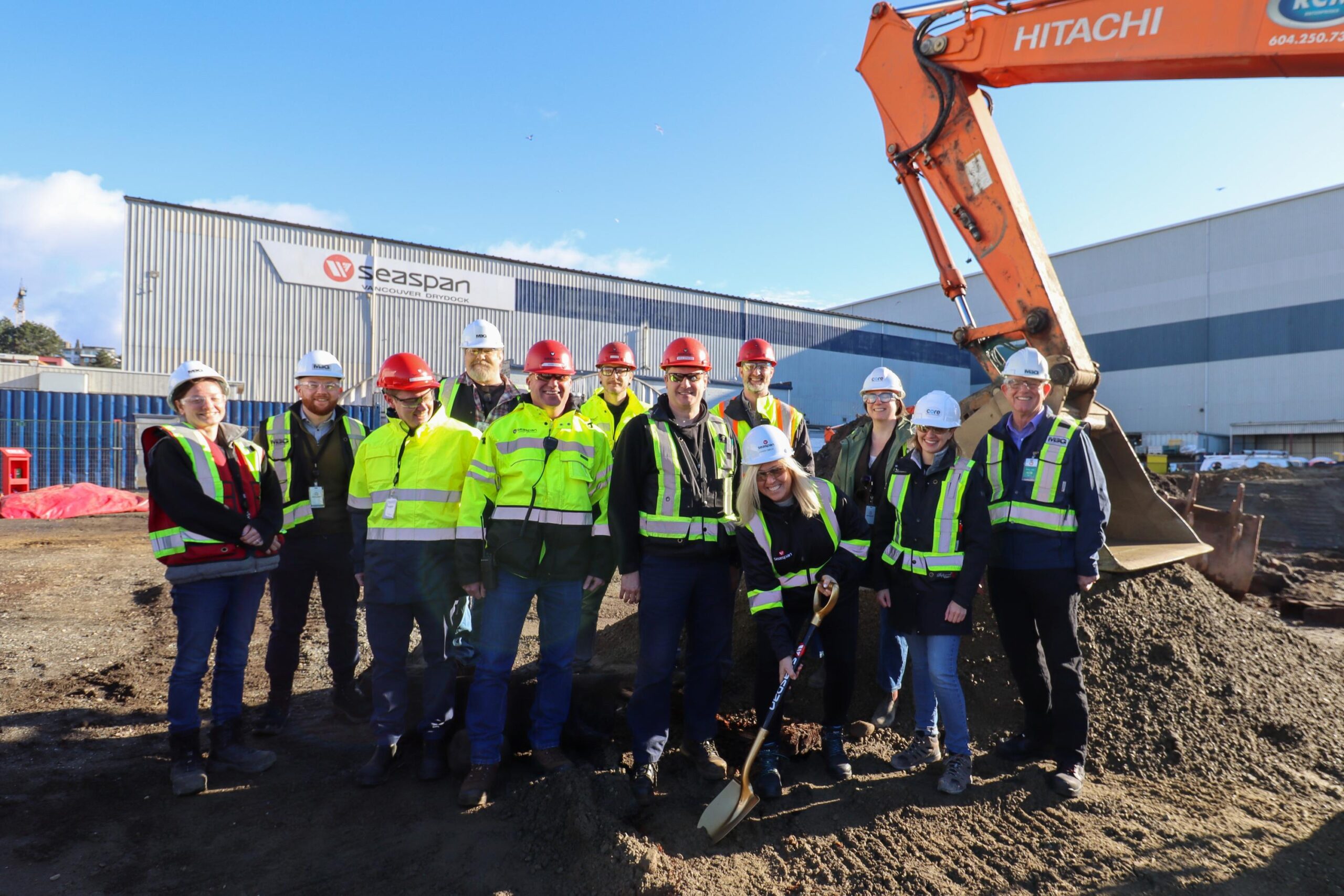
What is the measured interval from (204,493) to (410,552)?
3.45 feet

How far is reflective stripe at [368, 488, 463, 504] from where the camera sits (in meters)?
3.85

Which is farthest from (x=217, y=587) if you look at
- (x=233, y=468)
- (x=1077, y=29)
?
(x=1077, y=29)

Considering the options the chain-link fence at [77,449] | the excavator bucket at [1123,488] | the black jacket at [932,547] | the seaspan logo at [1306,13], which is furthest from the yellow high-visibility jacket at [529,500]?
the chain-link fence at [77,449]

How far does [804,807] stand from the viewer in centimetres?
357

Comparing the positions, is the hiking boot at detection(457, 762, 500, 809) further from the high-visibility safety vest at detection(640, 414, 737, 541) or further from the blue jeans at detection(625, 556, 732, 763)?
the high-visibility safety vest at detection(640, 414, 737, 541)

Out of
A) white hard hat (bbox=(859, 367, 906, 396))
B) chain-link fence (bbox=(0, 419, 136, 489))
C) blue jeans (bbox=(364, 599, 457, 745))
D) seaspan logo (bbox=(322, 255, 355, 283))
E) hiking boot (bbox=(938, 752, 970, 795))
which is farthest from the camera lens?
seaspan logo (bbox=(322, 255, 355, 283))

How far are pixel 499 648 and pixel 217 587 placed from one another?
4.85ft

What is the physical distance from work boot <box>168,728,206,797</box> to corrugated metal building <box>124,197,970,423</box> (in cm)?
2236

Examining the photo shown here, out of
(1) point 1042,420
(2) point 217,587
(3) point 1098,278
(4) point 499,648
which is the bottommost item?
(4) point 499,648

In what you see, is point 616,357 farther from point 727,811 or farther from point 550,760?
point 727,811

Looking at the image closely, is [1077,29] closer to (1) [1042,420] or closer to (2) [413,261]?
(1) [1042,420]

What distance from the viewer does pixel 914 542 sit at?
12.6 feet

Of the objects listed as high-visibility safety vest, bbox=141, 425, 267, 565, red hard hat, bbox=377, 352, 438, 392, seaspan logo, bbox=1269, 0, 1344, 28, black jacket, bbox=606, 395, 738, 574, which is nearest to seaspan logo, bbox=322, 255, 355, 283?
high-visibility safety vest, bbox=141, 425, 267, 565

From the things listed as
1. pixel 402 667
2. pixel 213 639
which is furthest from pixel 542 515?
pixel 213 639
